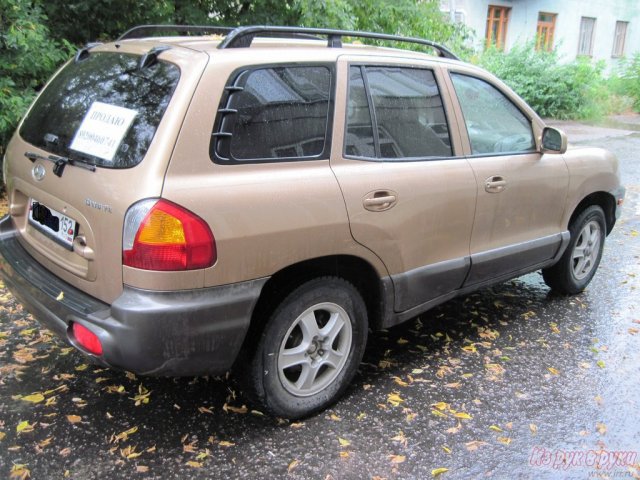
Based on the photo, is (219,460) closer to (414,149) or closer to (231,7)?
(414,149)

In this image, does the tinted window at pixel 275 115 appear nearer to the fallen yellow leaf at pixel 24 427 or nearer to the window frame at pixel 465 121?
the window frame at pixel 465 121

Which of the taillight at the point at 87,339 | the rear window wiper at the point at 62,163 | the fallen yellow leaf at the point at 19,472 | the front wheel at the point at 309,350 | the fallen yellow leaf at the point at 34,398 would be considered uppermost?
the rear window wiper at the point at 62,163

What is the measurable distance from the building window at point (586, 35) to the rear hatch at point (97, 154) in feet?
87.6

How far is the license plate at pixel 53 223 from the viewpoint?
8.86 ft

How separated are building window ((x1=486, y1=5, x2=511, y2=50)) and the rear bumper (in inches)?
875

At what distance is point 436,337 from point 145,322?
2.28 meters

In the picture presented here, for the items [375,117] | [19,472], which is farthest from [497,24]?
[19,472]

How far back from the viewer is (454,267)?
11.7 feet

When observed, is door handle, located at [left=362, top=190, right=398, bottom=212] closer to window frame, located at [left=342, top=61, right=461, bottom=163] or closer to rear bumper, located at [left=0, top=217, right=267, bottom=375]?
window frame, located at [left=342, top=61, right=461, bottom=163]

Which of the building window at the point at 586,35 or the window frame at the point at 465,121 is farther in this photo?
the building window at the point at 586,35

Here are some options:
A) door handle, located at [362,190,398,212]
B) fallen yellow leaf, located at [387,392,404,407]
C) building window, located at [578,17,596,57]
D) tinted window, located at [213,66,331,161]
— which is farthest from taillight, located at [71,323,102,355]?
building window, located at [578,17,596,57]

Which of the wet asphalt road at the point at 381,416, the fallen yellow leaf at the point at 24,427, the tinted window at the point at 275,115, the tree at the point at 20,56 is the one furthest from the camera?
the tree at the point at 20,56

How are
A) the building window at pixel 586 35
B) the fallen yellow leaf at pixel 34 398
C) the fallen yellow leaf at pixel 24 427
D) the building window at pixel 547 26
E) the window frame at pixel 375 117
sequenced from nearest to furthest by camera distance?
the fallen yellow leaf at pixel 24 427, the window frame at pixel 375 117, the fallen yellow leaf at pixel 34 398, the building window at pixel 547 26, the building window at pixel 586 35

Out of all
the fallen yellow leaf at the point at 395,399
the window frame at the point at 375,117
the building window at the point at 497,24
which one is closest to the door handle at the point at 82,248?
the window frame at the point at 375,117
